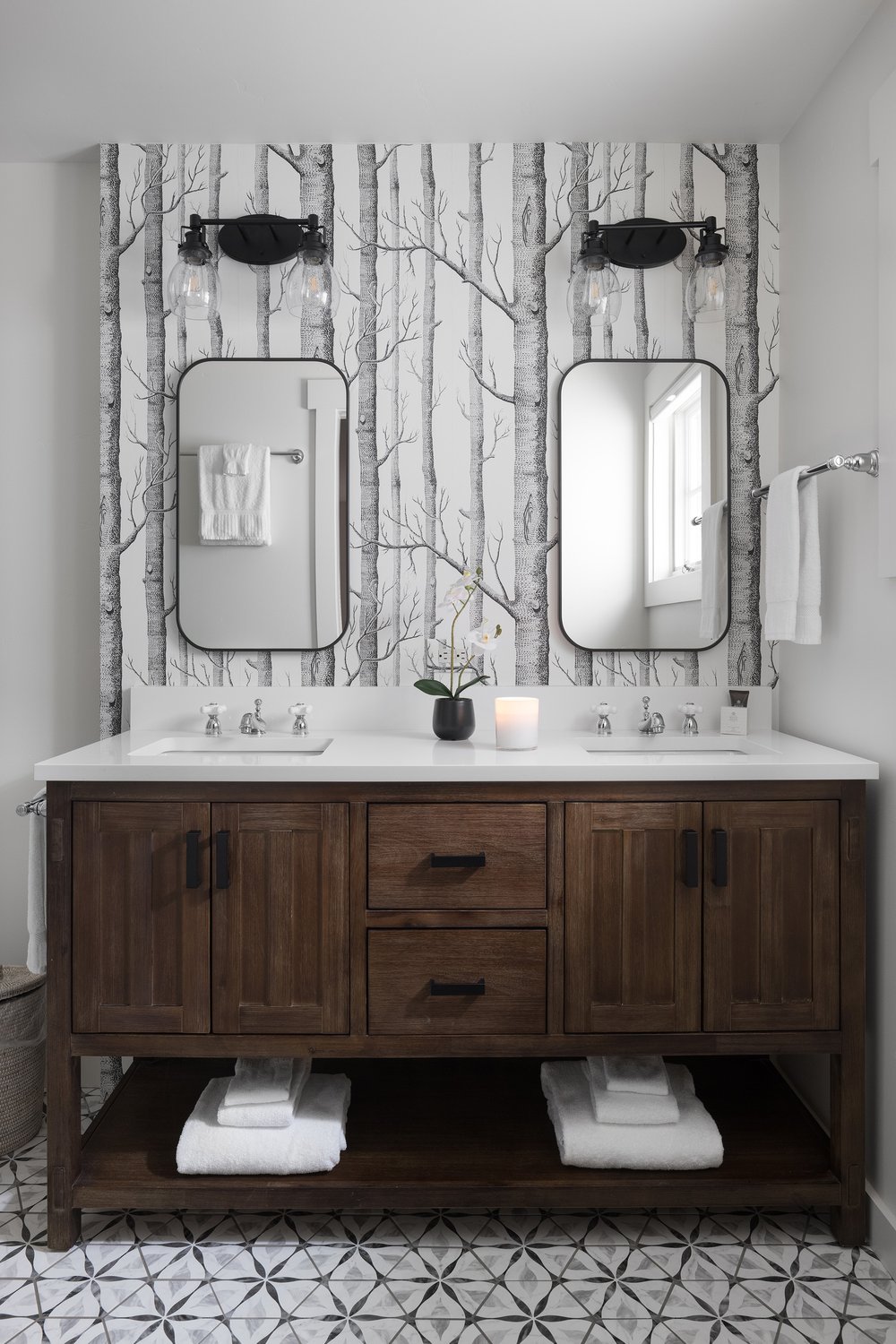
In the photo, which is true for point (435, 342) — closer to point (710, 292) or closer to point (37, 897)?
point (710, 292)

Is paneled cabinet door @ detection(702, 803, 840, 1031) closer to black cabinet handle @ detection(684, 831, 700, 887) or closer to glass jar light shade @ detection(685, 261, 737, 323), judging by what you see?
black cabinet handle @ detection(684, 831, 700, 887)

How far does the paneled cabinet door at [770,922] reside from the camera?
1658mm

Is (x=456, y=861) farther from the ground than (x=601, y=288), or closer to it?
closer to it

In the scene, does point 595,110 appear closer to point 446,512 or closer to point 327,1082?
point 446,512

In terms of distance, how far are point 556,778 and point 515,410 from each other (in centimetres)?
108

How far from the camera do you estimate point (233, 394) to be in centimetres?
221

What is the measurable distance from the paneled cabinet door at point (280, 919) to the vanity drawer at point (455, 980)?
80mm

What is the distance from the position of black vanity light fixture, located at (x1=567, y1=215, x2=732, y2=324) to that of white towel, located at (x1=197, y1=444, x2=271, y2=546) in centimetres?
94

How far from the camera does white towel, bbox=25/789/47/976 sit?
5.63 feet

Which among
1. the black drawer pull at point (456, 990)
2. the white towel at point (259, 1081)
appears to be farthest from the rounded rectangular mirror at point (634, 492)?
the white towel at point (259, 1081)

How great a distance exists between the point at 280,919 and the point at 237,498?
3.66 feet

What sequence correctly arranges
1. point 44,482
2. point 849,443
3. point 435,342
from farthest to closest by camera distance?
point 44,482, point 435,342, point 849,443

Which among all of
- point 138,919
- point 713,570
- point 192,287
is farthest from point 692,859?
point 192,287

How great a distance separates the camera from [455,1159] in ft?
5.58
